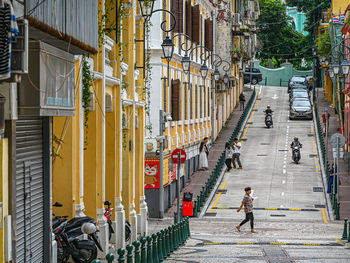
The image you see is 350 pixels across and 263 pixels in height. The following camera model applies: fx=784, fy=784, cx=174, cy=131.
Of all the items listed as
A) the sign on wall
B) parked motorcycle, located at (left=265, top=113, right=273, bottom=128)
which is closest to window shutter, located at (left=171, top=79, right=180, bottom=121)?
the sign on wall

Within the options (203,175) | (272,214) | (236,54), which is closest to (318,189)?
(203,175)

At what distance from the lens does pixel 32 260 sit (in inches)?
465

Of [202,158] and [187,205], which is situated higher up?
[202,158]

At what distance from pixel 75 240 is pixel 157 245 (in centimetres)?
292

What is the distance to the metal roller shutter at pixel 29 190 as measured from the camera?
442 inches

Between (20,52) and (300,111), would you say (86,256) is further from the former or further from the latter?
(300,111)

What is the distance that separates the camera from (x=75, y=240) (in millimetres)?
14234

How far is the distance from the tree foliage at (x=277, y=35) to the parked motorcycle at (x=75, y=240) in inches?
3623

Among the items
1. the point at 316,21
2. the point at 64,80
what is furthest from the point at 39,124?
the point at 316,21

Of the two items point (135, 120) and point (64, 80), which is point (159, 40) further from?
point (64, 80)

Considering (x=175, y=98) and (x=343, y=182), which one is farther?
(x=343, y=182)

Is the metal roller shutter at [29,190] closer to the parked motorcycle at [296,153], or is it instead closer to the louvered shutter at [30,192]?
the louvered shutter at [30,192]

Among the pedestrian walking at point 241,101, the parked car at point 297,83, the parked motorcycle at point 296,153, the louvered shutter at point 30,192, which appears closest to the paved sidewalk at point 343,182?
the parked motorcycle at point 296,153

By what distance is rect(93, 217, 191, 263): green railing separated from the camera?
13.9m
